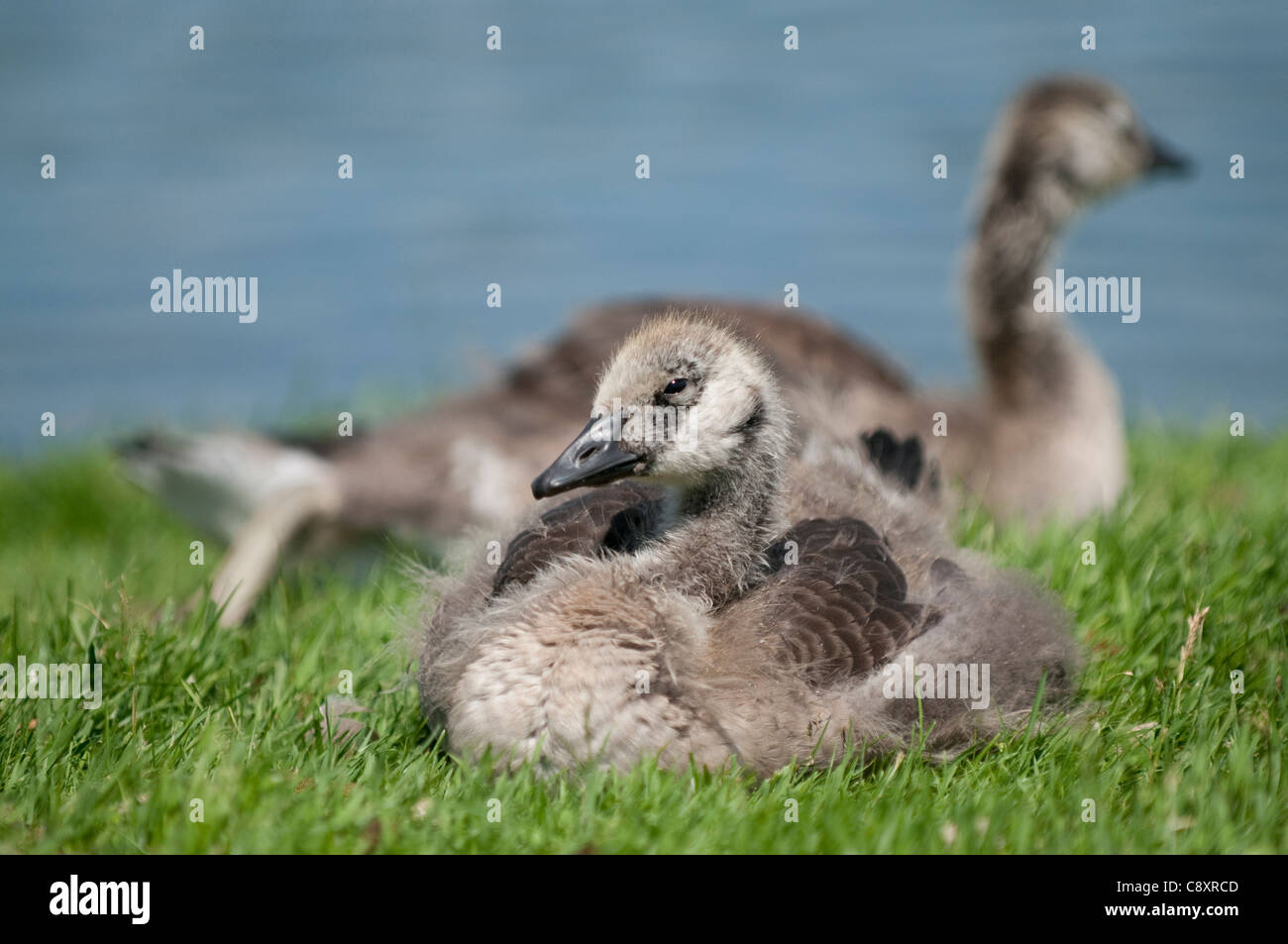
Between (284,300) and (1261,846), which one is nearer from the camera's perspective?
(1261,846)

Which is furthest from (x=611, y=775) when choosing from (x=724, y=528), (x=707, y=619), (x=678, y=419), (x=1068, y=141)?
(x=1068, y=141)

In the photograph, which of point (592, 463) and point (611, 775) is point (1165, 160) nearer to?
point (592, 463)

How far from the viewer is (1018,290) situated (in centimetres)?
804

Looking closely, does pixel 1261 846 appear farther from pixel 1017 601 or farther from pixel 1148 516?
pixel 1148 516

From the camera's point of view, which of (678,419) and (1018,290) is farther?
(1018,290)

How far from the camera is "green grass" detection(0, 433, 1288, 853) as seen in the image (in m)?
3.41

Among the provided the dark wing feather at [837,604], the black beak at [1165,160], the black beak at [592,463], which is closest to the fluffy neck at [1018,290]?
the black beak at [1165,160]

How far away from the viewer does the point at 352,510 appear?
22.9 feet

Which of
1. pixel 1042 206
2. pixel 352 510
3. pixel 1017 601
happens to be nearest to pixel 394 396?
pixel 352 510

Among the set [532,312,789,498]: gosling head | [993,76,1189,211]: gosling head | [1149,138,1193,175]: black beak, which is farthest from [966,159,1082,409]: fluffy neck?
[532,312,789,498]: gosling head

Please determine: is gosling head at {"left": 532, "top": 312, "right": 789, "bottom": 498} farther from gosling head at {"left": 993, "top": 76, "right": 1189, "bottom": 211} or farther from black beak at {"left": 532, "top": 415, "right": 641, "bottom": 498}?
gosling head at {"left": 993, "top": 76, "right": 1189, "bottom": 211}

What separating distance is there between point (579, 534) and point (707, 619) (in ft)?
1.76
